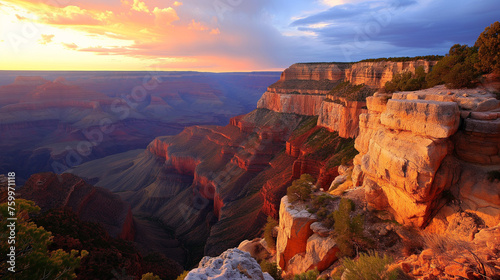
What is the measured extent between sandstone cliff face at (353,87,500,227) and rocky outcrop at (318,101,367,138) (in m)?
19.9

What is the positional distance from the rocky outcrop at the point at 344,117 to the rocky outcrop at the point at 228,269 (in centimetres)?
2780

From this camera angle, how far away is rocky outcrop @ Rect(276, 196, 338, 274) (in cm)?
1400

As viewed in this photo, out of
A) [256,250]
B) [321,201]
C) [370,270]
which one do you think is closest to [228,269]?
[370,270]

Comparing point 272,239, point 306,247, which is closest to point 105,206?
point 272,239

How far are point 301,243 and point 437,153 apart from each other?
9229mm

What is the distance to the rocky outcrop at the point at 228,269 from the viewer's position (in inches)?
343

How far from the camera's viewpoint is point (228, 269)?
9.12 m

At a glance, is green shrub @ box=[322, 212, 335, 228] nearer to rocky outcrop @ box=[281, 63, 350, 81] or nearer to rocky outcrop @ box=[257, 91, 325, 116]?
rocky outcrop @ box=[257, 91, 325, 116]

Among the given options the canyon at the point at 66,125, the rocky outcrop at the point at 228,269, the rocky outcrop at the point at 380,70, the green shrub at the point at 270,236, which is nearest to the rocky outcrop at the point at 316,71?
the rocky outcrop at the point at 380,70

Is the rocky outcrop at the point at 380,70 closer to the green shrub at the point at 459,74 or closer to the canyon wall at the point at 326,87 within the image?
the canyon wall at the point at 326,87

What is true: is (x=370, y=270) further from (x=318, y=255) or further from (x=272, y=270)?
(x=272, y=270)

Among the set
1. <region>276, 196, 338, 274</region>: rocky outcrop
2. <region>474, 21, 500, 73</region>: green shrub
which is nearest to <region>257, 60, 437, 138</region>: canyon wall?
<region>474, 21, 500, 73</region>: green shrub

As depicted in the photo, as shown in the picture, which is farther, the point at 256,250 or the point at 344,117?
the point at 344,117

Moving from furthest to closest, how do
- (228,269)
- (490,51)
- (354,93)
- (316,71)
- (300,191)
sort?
(316,71), (354,93), (300,191), (490,51), (228,269)
